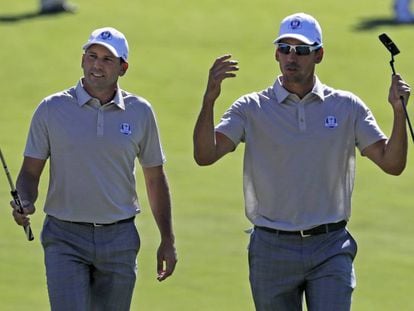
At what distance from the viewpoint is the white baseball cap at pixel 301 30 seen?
8.01m

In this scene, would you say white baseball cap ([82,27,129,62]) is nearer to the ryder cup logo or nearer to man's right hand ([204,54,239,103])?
man's right hand ([204,54,239,103])

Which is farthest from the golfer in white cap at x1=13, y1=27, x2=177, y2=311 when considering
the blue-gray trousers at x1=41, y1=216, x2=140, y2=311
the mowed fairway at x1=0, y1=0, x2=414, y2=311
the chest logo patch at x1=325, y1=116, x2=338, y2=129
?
the mowed fairway at x1=0, y1=0, x2=414, y2=311

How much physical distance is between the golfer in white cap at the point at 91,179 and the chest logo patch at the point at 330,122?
0.99m

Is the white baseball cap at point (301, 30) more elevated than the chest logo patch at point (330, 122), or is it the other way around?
the white baseball cap at point (301, 30)

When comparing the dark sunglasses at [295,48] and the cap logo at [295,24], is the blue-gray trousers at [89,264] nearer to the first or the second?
the dark sunglasses at [295,48]

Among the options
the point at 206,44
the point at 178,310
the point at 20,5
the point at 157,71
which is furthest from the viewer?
the point at 20,5

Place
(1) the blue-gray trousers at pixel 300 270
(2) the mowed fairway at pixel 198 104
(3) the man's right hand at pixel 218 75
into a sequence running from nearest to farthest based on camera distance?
(3) the man's right hand at pixel 218 75 < (1) the blue-gray trousers at pixel 300 270 < (2) the mowed fairway at pixel 198 104

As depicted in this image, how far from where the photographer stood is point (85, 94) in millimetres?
8172

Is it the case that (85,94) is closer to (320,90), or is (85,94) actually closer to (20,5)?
(320,90)

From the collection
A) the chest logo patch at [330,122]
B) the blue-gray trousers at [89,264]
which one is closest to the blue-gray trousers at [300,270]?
the chest logo patch at [330,122]

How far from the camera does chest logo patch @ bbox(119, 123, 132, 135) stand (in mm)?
8172

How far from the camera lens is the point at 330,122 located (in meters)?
8.02

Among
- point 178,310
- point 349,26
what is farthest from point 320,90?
point 349,26

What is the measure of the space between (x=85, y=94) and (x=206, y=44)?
15841mm
